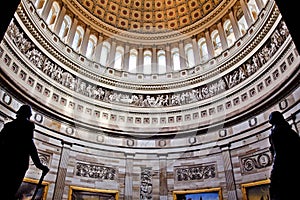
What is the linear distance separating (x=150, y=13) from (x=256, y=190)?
1651 cm

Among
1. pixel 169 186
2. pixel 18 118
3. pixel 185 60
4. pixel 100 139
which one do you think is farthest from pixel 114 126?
pixel 18 118

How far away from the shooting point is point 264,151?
1157cm

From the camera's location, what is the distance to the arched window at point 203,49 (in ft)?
58.7

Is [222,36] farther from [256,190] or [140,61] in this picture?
[256,190]

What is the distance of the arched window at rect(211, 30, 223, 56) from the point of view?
57.0 ft

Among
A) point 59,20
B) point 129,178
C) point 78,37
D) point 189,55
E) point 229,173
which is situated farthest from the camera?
point 189,55

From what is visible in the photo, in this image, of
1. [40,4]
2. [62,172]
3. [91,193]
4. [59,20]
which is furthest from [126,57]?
[91,193]

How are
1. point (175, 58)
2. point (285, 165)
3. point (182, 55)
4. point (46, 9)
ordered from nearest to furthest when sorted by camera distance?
point (285, 165) → point (46, 9) → point (182, 55) → point (175, 58)

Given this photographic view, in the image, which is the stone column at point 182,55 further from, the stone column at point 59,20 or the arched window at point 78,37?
the stone column at point 59,20

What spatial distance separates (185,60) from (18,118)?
15.2 meters

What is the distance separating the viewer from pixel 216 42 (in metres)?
18.0

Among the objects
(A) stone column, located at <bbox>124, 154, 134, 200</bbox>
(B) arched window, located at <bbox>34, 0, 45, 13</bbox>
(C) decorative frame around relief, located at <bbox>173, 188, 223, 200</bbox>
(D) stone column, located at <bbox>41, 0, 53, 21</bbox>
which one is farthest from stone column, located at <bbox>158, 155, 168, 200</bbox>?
(B) arched window, located at <bbox>34, 0, 45, 13</bbox>

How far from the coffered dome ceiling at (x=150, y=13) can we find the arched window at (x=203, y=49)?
5.92ft

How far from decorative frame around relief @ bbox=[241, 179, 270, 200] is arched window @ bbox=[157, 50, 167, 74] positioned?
10097 millimetres
